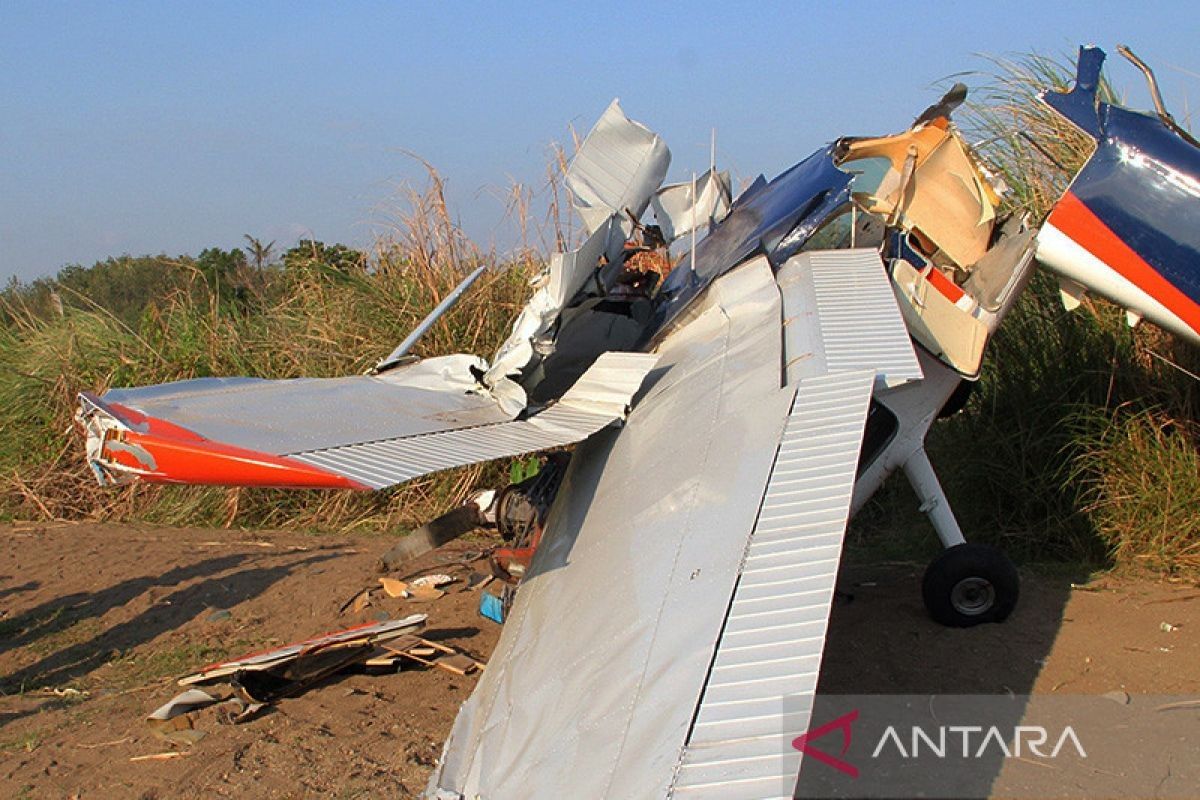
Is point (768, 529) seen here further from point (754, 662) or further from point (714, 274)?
point (714, 274)

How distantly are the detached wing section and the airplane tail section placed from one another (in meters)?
1.75

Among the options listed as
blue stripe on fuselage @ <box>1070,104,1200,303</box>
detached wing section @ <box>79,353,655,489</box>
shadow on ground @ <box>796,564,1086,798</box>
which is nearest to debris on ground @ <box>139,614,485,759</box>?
detached wing section @ <box>79,353,655,489</box>

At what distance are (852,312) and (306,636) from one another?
339cm

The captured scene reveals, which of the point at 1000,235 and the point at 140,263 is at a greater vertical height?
the point at 1000,235

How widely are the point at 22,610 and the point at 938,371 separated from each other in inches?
205

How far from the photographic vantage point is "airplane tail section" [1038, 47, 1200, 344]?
4.21 m

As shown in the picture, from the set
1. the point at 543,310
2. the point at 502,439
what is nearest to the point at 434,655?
the point at 543,310

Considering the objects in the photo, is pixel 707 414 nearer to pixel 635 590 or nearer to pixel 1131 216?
pixel 635 590

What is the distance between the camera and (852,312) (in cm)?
397

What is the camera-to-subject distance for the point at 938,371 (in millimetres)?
4746

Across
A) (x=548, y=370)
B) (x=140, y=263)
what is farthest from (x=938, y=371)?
(x=140, y=263)

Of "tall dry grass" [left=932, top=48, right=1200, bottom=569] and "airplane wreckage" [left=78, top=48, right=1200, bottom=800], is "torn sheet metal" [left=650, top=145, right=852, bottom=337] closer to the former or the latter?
"airplane wreckage" [left=78, top=48, right=1200, bottom=800]

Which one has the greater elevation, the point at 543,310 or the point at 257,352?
the point at 543,310

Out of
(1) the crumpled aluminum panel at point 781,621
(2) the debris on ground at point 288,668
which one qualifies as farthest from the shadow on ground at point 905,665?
(2) the debris on ground at point 288,668
